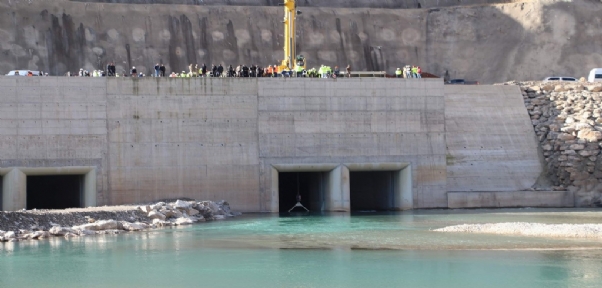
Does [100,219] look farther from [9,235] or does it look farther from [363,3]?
[363,3]

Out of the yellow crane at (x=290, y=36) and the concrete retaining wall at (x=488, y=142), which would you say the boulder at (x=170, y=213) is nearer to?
the concrete retaining wall at (x=488, y=142)

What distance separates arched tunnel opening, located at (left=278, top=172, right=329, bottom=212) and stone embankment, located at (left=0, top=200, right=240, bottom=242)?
6.51 meters

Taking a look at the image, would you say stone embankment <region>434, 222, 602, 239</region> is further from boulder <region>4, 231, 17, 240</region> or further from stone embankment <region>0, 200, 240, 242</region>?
boulder <region>4, 231, 17, 240</region>

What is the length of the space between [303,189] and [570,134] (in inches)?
504

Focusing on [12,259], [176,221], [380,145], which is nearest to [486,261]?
[12,259]

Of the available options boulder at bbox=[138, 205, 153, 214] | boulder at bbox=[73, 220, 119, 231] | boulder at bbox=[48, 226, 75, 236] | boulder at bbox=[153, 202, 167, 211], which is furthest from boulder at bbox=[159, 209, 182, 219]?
boulder at bbox=[48, 226, 75, 236]

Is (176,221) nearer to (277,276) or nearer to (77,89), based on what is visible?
(77,89)

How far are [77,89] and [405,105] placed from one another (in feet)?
45.9

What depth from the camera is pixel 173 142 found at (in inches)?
1660

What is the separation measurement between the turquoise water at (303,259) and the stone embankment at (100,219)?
1.02 meters

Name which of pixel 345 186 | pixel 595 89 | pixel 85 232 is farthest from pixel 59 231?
pixel 595 89

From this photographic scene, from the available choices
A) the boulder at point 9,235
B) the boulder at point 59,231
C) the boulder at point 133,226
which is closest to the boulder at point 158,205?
the boulder at point 133,226

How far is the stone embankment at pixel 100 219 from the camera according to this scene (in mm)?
31656

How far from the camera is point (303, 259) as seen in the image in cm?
2592
